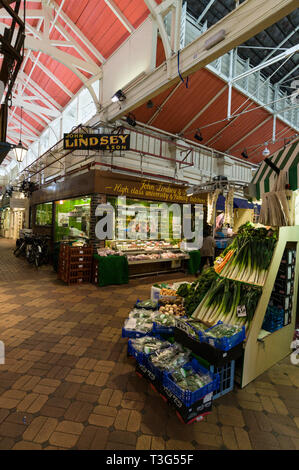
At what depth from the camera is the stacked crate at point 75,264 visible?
7.19 m

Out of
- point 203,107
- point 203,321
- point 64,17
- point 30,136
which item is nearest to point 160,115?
point 203,107

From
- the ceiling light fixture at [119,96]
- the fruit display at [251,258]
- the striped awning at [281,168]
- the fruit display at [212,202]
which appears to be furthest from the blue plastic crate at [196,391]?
the ceiling light fixture at [119,96]

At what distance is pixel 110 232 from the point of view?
8586 mm

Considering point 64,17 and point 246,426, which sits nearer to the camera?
point 246,426

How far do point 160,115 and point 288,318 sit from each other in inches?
356

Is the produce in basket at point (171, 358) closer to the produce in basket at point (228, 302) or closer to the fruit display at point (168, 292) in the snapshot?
the produce in basket at point (228, 302)

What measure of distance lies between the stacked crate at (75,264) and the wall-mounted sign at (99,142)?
3341 millimetres

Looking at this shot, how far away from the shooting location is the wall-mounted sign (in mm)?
7062

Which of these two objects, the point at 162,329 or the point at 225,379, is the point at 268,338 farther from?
the point at 162,329

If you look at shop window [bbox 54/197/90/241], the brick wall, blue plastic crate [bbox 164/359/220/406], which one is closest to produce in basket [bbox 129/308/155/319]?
blue plastic crate [bbox 164/359/220/406]

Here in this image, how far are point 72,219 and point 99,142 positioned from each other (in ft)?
16.6

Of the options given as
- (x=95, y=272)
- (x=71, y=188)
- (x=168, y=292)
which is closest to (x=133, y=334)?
(x=168, y=292)

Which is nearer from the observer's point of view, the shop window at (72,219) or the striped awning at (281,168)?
the striped awning at (281,168)
